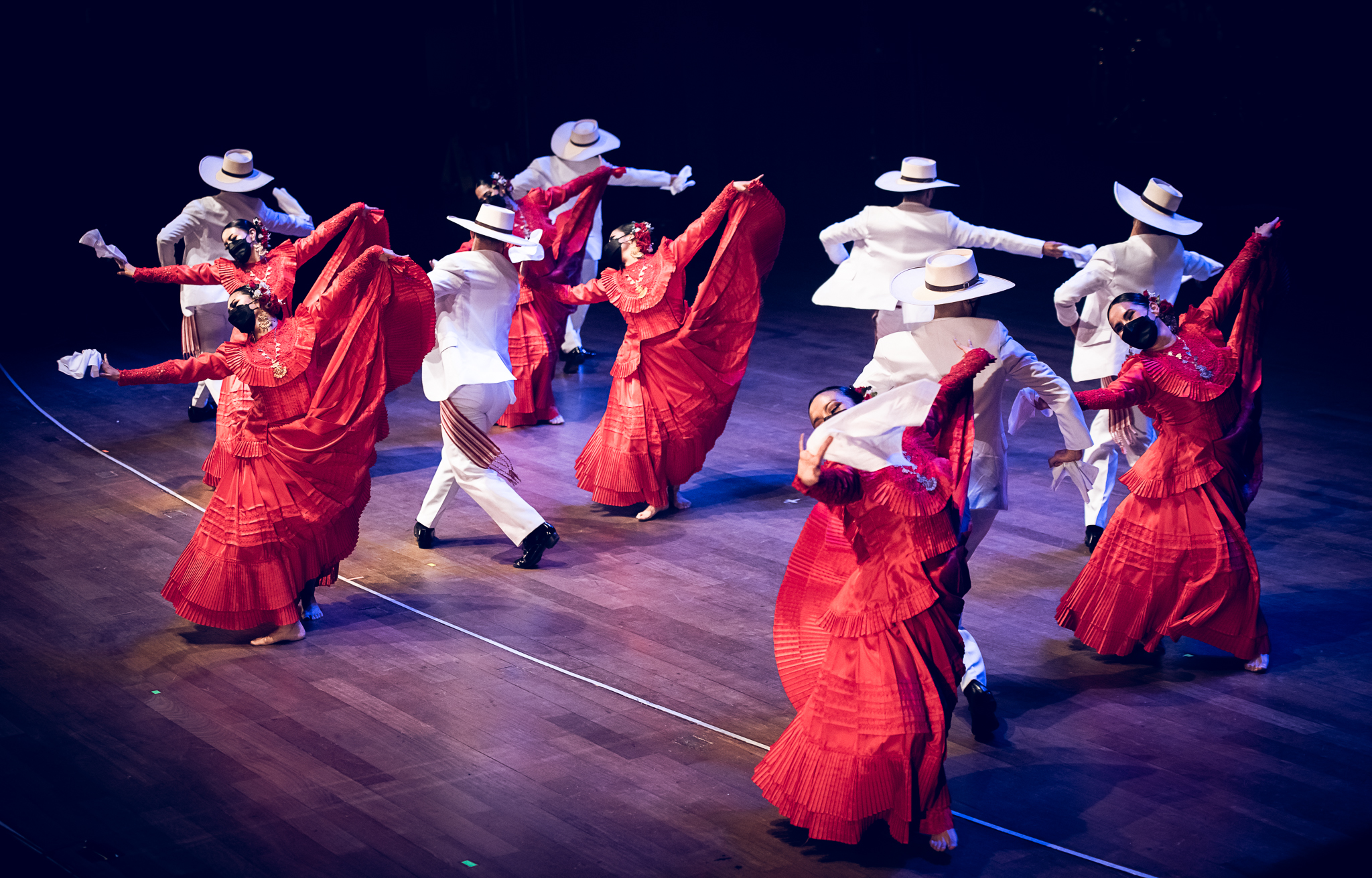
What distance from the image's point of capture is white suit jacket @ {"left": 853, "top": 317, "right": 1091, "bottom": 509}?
4.13m

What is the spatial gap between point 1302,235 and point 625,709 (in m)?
8.29

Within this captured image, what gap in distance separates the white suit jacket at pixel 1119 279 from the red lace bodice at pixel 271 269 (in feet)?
9.46

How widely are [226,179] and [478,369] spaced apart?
259 centimetres

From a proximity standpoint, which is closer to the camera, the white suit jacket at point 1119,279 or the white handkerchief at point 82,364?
the white handkerchief at point 82,364

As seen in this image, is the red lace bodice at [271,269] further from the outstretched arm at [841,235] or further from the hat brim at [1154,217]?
the hat brim at [1154,217]

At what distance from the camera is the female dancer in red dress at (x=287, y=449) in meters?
4.56

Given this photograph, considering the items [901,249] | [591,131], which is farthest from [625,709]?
[591,131]

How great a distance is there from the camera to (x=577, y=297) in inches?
237

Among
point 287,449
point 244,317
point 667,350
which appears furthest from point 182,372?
point 667,350

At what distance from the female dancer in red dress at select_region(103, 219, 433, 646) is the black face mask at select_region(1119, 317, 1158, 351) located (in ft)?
8.12

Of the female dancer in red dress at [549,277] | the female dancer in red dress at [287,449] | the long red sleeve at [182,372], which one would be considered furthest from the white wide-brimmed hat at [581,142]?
the long red sleeve at [182,372]

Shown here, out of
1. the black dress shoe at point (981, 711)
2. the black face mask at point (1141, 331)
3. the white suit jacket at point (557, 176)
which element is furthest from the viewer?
the white suit jacket at point (557, 176)

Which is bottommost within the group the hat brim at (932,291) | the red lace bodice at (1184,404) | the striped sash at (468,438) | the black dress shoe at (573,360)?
the black dress shoe at (573,360)

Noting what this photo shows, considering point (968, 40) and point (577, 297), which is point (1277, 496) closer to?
point (577, 297)
